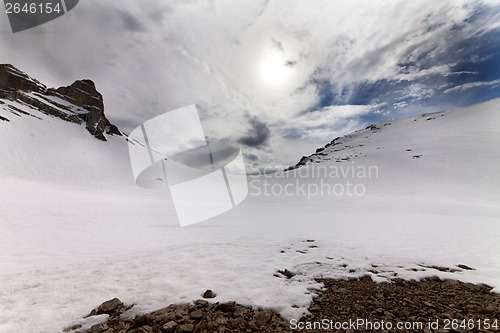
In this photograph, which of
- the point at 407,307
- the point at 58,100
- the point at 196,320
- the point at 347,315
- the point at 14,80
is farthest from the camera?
the point at 58,100

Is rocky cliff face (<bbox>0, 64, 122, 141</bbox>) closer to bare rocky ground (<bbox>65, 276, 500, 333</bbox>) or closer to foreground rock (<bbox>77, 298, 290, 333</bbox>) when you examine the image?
foreground rock (<bbox>77, 298, 290, 333</bbox>)

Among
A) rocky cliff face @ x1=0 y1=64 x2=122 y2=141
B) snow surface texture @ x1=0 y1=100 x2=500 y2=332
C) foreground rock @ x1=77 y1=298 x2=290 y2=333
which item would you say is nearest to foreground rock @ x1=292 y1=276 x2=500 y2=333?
snow surface texture @ x1=0 y1=100 x2=500 y2=332

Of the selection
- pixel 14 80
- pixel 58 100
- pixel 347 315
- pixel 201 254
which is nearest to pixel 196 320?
pixel 347 315

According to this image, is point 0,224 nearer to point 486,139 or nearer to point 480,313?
point 480,313

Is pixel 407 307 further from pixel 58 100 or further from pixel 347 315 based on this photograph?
pixel 58 100

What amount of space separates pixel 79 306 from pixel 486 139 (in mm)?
69749

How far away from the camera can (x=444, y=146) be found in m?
49.0

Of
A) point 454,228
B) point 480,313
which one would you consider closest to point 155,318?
point 480,313

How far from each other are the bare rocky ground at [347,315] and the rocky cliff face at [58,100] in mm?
70564

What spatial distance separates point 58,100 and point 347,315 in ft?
309

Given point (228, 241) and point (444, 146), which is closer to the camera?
point (228, 241)

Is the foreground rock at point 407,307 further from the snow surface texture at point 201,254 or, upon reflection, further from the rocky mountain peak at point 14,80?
the rocky mountain peak at point 14,80

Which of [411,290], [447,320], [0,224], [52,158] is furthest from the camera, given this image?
[52,158]

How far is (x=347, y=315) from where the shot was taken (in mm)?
4637
